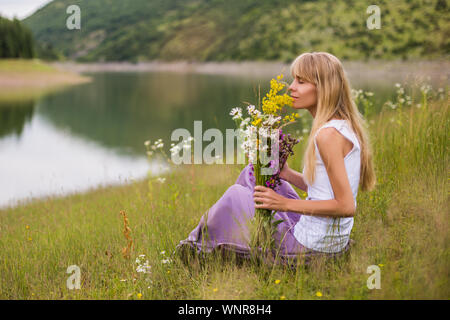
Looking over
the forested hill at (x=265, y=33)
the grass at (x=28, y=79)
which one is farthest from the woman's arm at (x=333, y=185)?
the grass at (x=28, y=79)

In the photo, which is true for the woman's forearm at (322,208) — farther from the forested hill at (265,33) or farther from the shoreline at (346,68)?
the forested hill at (265,33)

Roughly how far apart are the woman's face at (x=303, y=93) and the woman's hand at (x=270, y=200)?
0.58 meters

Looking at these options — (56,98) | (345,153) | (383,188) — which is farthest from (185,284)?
(56,98)

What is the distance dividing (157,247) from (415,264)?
6.17ft

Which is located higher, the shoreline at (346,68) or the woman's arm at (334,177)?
the shoreline at (346,68)

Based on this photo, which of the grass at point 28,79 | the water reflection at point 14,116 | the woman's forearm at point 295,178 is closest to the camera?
the woman's forearm at point 295,178

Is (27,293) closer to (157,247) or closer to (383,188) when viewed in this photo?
(157,247)

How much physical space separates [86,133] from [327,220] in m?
23.4

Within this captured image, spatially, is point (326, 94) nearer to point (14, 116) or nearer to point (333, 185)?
point (333, 185)

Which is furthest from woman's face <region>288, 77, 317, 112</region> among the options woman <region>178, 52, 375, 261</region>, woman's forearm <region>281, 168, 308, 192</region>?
woman's forearm <region>281, 168, 308, 192</region>

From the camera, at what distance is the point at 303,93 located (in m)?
2.27

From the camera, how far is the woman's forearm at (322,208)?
6.85 feet

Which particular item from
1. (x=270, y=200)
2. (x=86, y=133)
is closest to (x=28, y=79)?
(x=86, y=133)

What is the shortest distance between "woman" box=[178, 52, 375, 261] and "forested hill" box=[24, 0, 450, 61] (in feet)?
9.49
